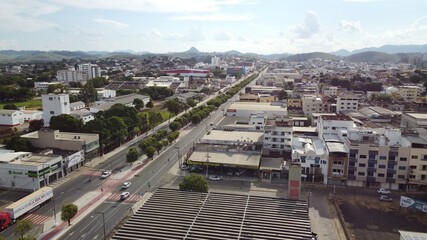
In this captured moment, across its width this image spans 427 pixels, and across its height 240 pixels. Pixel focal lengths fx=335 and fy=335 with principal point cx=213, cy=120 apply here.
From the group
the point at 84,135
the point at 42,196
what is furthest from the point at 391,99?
the point at 42,196

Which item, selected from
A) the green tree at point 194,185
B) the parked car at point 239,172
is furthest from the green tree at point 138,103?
the green tree at point 194,185

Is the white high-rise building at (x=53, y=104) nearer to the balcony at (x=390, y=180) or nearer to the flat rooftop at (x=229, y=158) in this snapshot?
the flat rooftop at (x=229, y=158)

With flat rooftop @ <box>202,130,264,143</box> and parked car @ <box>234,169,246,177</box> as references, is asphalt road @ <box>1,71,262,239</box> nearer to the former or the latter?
flat rooftop @ <box>202,130,264,143</box>

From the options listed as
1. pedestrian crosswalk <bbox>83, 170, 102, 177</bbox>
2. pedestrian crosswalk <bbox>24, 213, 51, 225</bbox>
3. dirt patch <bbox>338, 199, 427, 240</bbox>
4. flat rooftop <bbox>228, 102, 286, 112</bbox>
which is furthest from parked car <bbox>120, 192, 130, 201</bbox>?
flat rooftop <bbox>228, 102, 286, 112</bbox>

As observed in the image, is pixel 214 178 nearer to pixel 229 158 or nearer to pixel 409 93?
pixel 229 158

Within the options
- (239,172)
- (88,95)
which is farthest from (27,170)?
(88,95)
